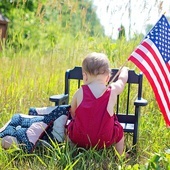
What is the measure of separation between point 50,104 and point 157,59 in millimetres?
1716

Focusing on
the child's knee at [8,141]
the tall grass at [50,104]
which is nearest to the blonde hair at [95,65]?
the tall grass at [50,104]

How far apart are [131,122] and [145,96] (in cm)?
102

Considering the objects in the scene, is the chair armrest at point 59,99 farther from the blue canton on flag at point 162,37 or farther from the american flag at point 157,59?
the blue canton on flag at point 162,37

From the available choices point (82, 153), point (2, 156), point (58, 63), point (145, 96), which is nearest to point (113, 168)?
point (82, 153)

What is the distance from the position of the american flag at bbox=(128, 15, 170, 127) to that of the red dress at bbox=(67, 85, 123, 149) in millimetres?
433

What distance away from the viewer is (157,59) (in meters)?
4.79

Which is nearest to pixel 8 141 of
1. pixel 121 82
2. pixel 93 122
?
pixel 93 122

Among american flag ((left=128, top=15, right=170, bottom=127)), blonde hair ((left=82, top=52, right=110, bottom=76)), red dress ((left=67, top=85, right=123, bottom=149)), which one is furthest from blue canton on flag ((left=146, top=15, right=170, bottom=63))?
red dress ((left=67, top=85, right=123, bottom=149))

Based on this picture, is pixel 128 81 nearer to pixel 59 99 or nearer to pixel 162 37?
pixel 162 37

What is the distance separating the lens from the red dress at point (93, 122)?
14.8 ft

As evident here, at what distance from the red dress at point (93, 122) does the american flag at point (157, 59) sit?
1.42ft

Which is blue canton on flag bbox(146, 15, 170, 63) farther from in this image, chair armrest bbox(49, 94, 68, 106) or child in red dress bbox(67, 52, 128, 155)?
chair armrest bbox(49, 94, 68, 106)

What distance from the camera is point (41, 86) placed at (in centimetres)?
638

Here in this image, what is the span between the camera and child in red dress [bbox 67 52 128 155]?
4.52m
